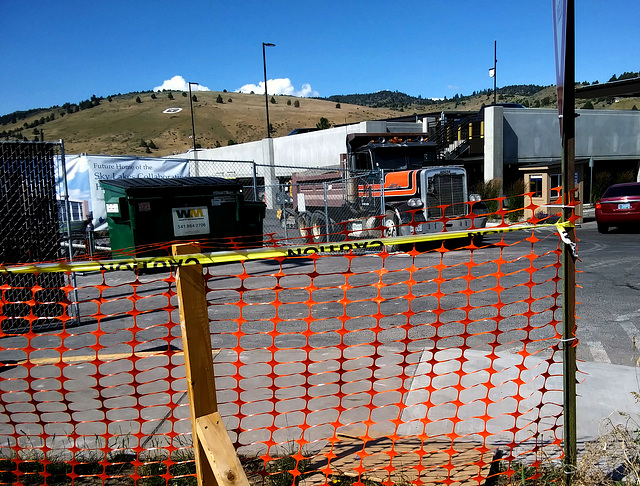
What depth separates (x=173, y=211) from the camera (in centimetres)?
1102

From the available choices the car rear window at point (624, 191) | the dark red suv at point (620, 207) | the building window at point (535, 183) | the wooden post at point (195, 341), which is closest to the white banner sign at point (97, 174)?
the dark red suv at point (620, 207)

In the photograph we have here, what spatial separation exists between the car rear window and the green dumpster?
11.4 meters

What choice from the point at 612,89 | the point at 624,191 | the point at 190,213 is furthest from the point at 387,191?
the point at 612,89

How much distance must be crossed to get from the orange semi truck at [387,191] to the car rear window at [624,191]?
13.5 ft

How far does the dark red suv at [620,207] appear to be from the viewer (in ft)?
52.4

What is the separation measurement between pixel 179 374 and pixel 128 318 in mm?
3300

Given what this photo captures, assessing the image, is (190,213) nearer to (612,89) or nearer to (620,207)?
(620,207)

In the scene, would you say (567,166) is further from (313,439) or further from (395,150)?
(395,150)

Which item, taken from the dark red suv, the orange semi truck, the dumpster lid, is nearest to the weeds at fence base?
the dumpster lid

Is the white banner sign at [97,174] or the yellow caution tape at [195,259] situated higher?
the white banner sign at [97,174]

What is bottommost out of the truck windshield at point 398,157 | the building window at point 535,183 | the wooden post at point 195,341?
the wooden post at point 195,341

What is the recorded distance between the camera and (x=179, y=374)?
17.6 ft

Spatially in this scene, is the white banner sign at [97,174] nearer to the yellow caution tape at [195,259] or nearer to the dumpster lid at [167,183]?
the dumpster lid at [167,183]

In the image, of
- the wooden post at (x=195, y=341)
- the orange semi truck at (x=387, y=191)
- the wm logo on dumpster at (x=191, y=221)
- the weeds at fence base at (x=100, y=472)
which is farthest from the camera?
the orange semi truck at (x=387, y=191)
